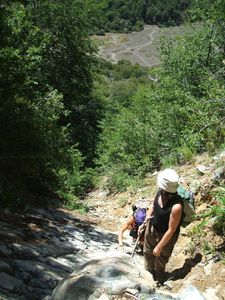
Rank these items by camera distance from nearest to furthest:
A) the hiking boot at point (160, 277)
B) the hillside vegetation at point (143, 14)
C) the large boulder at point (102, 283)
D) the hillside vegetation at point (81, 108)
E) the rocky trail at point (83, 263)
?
the large boulder at point (102, 283) → the rocky trail at point (83, 263) → the hiking boot at point (160, 277) → the hillside vegetation at point (81, 108) → the hillside vegetation at point (143, 14)

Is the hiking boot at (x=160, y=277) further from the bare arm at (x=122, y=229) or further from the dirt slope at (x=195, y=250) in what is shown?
the bare arm at (x=122, y=229)

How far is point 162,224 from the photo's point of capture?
5.58 m

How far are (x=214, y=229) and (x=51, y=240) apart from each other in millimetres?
2469

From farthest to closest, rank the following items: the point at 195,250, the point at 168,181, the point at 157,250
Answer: the point at 195,250 < the point at 157,250 < the point at 168,181

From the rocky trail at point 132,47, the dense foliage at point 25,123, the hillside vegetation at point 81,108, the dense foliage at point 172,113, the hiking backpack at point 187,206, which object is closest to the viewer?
the hiking backpack at point 187,206

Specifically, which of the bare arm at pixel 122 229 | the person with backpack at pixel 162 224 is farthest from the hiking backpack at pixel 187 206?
the bare arm at pixel 122 229

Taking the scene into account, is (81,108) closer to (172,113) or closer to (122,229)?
(172,113)

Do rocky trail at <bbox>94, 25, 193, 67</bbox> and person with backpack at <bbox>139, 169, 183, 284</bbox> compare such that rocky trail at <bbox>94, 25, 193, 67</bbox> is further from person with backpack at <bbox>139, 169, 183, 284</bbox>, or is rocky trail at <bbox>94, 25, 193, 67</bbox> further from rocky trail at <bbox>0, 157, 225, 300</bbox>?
person with backpack at <bbox>139, 169, 183, 284</bbox>

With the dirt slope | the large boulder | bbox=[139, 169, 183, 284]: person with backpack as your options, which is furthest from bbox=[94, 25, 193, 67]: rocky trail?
the large boulder


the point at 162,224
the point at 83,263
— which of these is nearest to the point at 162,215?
the point at 162,224

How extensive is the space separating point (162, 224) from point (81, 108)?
1983 cm

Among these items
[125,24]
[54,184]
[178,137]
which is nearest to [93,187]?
[178,137]

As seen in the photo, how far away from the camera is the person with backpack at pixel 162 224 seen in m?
5.32

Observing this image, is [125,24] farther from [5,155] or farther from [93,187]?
[5,155]
